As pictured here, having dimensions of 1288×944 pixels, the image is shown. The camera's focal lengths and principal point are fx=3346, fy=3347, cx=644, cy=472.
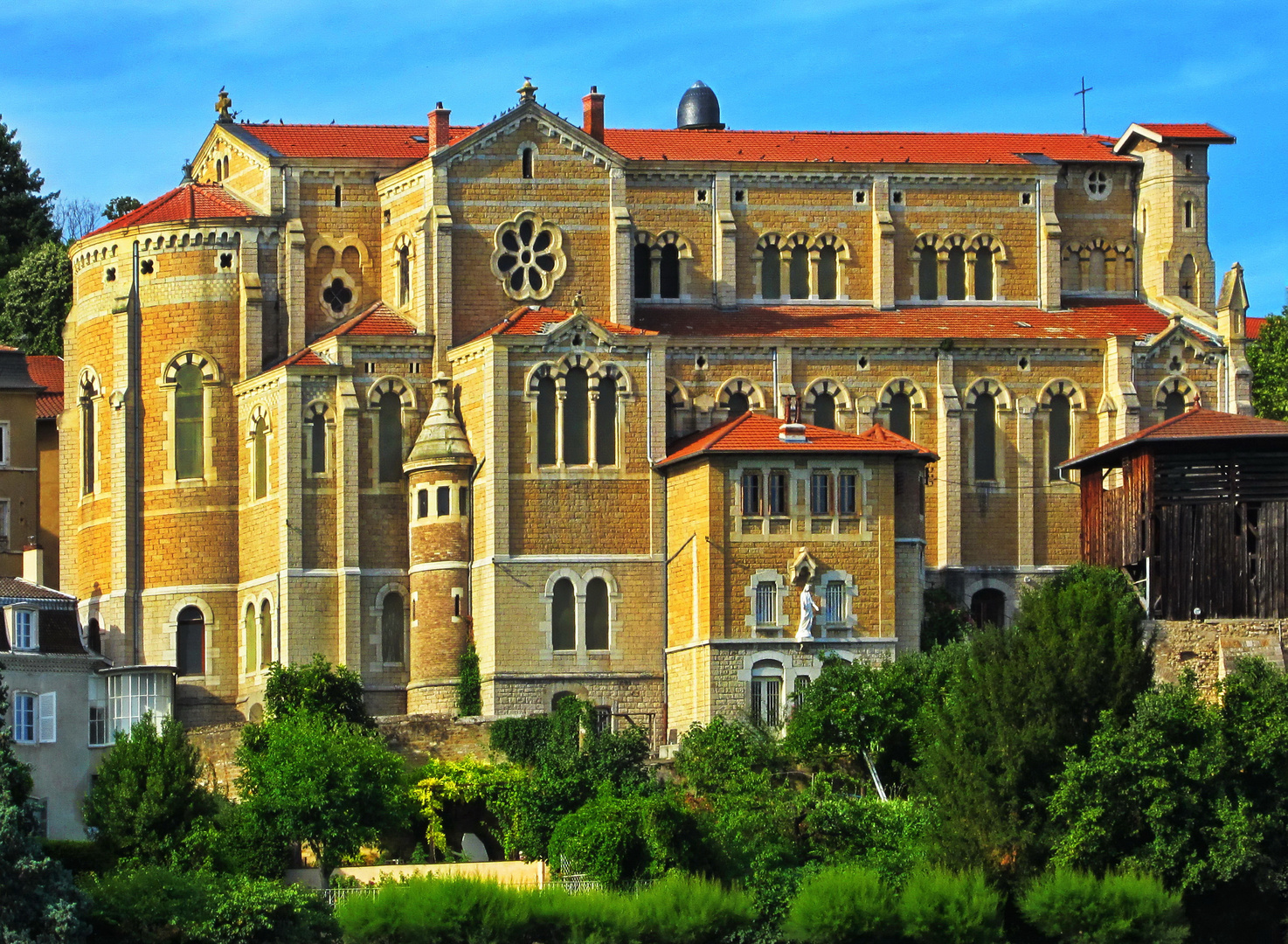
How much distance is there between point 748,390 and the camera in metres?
96.8

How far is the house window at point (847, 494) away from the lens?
89312 mm

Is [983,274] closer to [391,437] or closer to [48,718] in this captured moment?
[391,437]

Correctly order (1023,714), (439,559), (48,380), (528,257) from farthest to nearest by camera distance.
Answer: (48,380) → (528,257) → (439,559) → (1023,714)

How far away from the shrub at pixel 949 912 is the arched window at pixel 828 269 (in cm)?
3024

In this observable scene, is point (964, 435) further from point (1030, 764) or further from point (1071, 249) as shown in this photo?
point (1030, 764)

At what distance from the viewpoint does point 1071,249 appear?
105188mm

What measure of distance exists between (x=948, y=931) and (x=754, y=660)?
593 inches

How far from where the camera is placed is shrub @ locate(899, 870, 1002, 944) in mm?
74625

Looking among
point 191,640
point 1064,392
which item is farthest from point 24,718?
point 1064,392

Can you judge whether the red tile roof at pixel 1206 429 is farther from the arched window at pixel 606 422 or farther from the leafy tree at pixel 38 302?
the leafy tree at pixel 38 302

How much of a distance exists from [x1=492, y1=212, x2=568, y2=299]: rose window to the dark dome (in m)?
17.8

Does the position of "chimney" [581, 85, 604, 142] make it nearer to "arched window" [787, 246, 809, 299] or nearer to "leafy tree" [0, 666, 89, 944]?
"arched window" [787, 246, 809, 299]

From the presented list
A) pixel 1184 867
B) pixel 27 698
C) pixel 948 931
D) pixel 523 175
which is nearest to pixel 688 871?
pixel 948 931

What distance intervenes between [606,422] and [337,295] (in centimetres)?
1063
